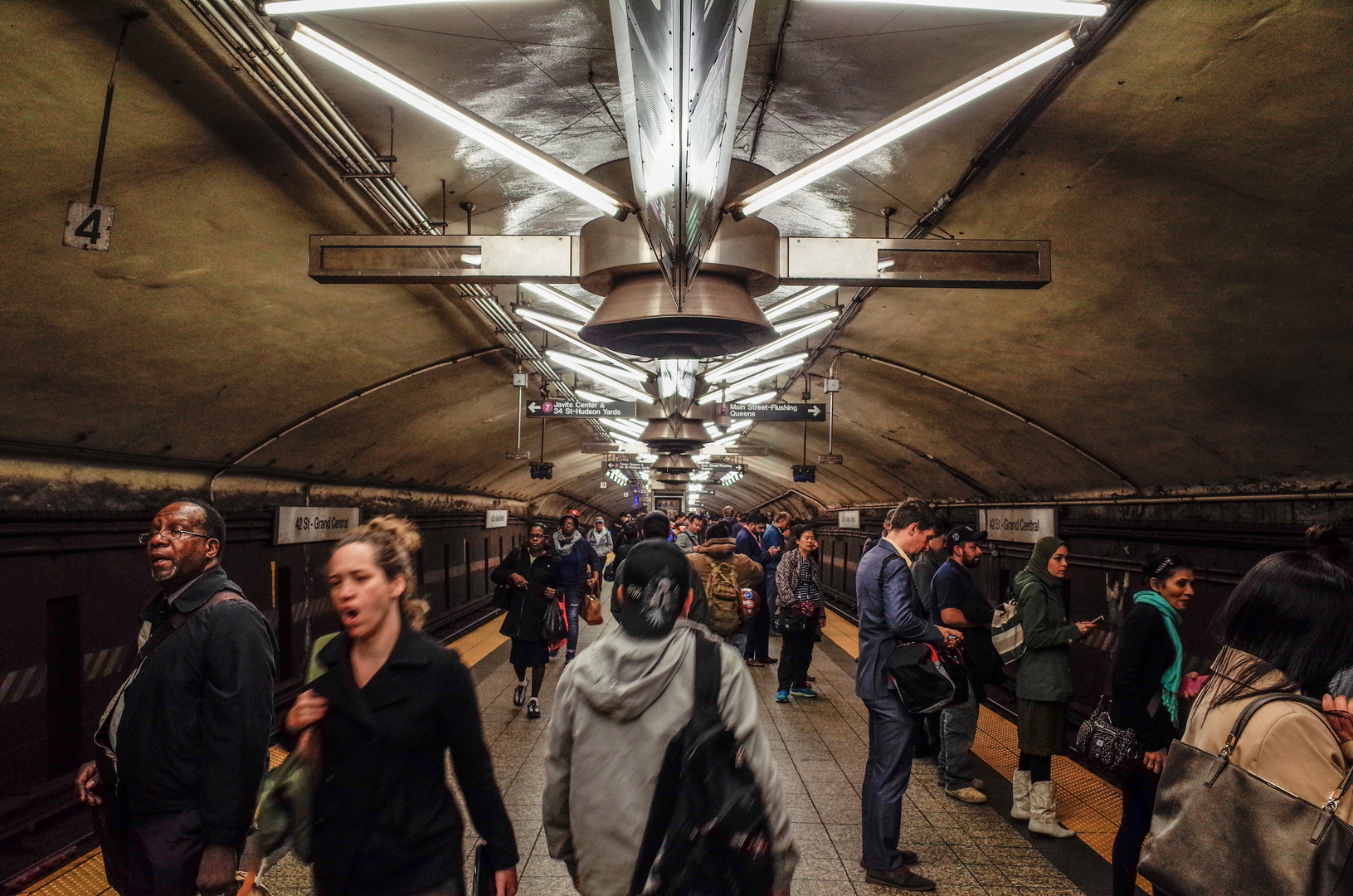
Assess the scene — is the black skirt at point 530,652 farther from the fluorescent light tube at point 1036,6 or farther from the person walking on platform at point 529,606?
the fluorescent light tube at point 1036,6

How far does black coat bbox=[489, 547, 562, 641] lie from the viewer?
7.80 metres

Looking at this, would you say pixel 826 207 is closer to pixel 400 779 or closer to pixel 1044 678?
pixel 1044 678

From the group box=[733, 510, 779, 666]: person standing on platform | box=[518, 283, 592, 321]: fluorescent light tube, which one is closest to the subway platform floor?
box=[733, 510, 779, 666]: person standing on platform

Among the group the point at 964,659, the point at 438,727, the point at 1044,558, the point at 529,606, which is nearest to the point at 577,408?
the point at 529,606

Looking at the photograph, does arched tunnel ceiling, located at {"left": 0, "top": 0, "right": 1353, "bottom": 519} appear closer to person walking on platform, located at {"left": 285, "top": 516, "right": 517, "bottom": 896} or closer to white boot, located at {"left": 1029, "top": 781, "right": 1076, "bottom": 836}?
person walking on platform, located at {"left": 285, "top": 516, "right": 517, "bottom": 896}

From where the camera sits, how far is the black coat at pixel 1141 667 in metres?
3.74

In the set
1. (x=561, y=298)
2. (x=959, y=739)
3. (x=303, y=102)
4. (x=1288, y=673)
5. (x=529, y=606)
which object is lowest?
(x=959, y=739)

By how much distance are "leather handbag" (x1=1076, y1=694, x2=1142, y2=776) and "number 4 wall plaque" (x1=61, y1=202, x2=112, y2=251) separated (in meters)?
4.42

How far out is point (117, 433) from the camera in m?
6.58

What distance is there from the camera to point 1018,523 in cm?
966

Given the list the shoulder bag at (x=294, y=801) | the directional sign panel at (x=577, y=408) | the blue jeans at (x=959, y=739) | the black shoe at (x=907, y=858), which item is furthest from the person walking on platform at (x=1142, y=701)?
the directional sign panel at (x=577, y=408)

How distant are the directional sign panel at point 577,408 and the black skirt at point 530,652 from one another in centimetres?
356

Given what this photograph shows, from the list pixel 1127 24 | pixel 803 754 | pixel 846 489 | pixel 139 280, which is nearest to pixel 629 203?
Answer: pixel 1127 24

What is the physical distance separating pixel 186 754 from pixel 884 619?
303cm
